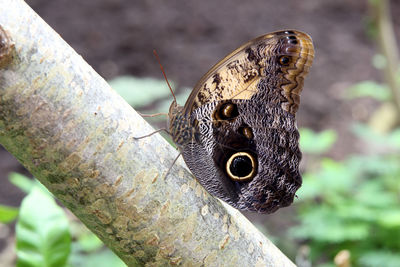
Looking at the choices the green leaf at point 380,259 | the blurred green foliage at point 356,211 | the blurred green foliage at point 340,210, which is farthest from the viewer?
the blurred green foliage at point 356,211

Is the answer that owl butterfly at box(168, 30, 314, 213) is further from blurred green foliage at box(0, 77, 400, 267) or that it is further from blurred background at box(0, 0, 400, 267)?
blurred green foliage at box(0, 77, 400, 267)

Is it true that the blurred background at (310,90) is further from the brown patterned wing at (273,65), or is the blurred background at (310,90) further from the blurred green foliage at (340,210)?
the brown patterned wing at (273,65)

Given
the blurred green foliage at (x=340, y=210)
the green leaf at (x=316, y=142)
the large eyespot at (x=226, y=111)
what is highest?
the green leaf at (x=316, y=142)

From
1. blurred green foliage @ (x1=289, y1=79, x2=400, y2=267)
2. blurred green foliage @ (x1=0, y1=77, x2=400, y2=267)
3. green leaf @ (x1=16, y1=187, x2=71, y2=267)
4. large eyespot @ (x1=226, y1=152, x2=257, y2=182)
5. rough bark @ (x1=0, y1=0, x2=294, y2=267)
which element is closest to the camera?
rough bark @ (x1=0, y1=0, x2=294, y2=267)

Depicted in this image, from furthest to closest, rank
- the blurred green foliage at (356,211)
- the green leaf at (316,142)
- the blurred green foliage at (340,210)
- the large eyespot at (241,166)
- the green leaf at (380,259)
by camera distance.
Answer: the green leaf at (316,142)
the blurred green foliage at (356,211)
the green leaf at (380,259)
the blurred green foliage at (340,210)
the large eyespot at (241,166)

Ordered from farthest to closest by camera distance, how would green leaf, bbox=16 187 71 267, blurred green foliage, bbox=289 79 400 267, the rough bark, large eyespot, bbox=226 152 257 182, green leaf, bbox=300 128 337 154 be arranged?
green leaf, bbox=300 128 337 154 → blurred green foliage, bbox=289 79 400 267 → large eyespot, bbox=226 152 257 182 → green leaf, bbox=16 187 71 267 → the rough bark

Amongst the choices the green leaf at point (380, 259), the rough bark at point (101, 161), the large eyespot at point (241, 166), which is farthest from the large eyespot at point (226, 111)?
the green leaf at point (380, 259)

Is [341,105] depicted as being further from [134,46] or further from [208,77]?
[208,77]

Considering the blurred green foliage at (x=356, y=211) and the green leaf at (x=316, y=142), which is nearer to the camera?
the blurred green foliage at (x=356, y=211)

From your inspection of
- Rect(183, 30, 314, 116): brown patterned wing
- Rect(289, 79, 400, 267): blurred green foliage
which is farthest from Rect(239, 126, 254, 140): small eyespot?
Rect(289, 79, 400, 267): blurred green foliage

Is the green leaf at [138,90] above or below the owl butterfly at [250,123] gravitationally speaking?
above
